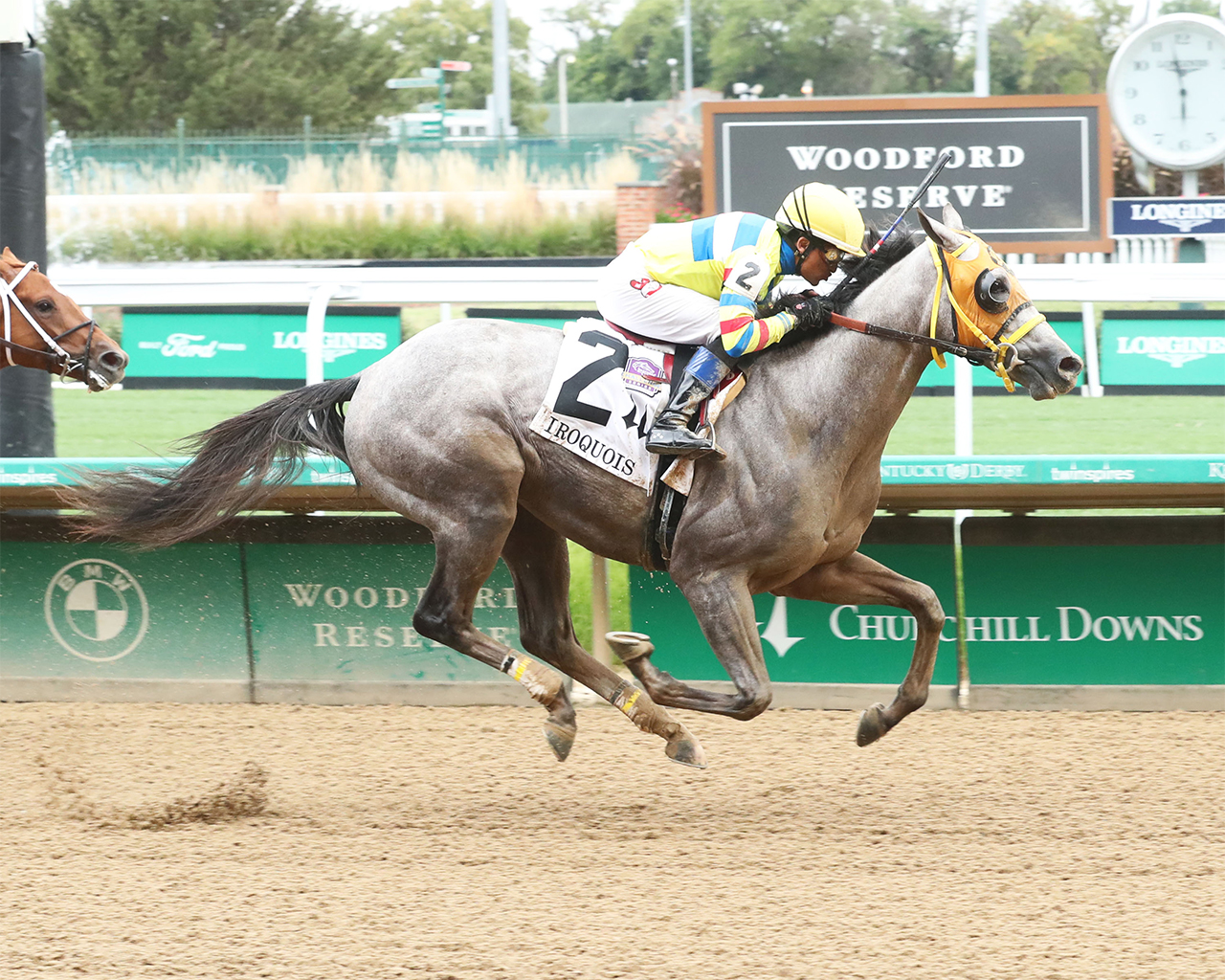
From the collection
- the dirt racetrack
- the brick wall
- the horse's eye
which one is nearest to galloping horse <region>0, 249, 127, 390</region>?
the dirt racetrack

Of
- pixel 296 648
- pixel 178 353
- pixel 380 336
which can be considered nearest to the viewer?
pixel 296 648

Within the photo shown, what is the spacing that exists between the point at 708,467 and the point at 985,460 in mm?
1641

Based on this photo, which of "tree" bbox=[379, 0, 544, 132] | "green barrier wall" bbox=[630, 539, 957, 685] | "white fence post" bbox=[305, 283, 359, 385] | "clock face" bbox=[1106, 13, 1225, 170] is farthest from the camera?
"tree" bbox=[379, 0, 544, 132]

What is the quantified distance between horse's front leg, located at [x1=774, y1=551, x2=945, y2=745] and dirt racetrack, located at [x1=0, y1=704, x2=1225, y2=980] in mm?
332

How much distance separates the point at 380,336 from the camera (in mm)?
8227

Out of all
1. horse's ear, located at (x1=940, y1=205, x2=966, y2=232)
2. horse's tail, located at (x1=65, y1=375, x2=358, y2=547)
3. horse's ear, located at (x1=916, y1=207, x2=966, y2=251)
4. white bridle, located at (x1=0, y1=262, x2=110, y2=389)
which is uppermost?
horse's ear, located at (x1=940, y1=205, x2=966, y2=232)

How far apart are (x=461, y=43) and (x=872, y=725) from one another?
5731cm

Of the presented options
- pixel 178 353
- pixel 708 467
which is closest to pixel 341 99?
pixel 178 353

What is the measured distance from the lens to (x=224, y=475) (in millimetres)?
5285

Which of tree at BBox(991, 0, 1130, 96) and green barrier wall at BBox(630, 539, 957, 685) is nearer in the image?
green barrier wall at BBox(630, 539, 957, 685)

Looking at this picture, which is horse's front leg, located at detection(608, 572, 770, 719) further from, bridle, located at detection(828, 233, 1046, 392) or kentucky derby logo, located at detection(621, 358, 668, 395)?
bridle, located at detection(828, 233, 1046, 392)

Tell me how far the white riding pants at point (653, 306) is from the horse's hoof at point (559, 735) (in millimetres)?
1312

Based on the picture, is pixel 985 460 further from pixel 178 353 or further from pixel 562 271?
pixel 178 353

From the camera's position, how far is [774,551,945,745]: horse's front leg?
4828 mm
